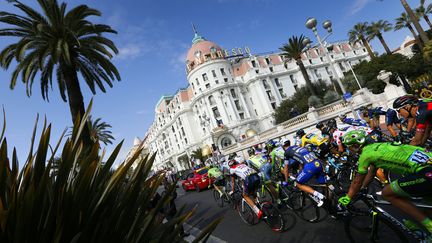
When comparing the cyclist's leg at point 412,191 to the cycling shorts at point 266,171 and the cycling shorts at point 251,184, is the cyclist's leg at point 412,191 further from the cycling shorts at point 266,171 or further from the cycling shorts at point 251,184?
the cycling shorts at point 266,171

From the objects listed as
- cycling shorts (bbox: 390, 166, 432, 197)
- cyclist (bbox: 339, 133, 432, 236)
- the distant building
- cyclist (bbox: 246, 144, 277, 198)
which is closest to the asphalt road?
cyclist (bbox: 246, 144, 277, 198)

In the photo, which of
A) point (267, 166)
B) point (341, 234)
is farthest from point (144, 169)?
point (267, 166)

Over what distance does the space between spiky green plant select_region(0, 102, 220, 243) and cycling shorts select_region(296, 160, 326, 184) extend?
14.3 ft

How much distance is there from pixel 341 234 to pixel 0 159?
5414 mm

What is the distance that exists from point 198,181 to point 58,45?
1117cm

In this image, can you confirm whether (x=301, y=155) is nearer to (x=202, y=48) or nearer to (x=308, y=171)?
(x=308, y=171)

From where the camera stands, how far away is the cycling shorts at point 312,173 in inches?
236

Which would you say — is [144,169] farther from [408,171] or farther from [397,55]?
[397,55]

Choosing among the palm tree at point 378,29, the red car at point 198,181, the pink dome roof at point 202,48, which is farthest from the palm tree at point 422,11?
the red car at point 198,181

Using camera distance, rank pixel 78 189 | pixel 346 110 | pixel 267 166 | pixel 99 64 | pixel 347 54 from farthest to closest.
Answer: pixel 347 54 < pixel 346 110 < pixel 99 64 < pixel 267 166 < pixel 78 189

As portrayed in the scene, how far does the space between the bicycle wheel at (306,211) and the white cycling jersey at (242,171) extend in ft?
4.51

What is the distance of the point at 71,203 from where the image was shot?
1.80m

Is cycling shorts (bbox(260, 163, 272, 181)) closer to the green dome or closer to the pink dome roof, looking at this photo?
the pink dome roof

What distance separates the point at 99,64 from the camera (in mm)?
15328
